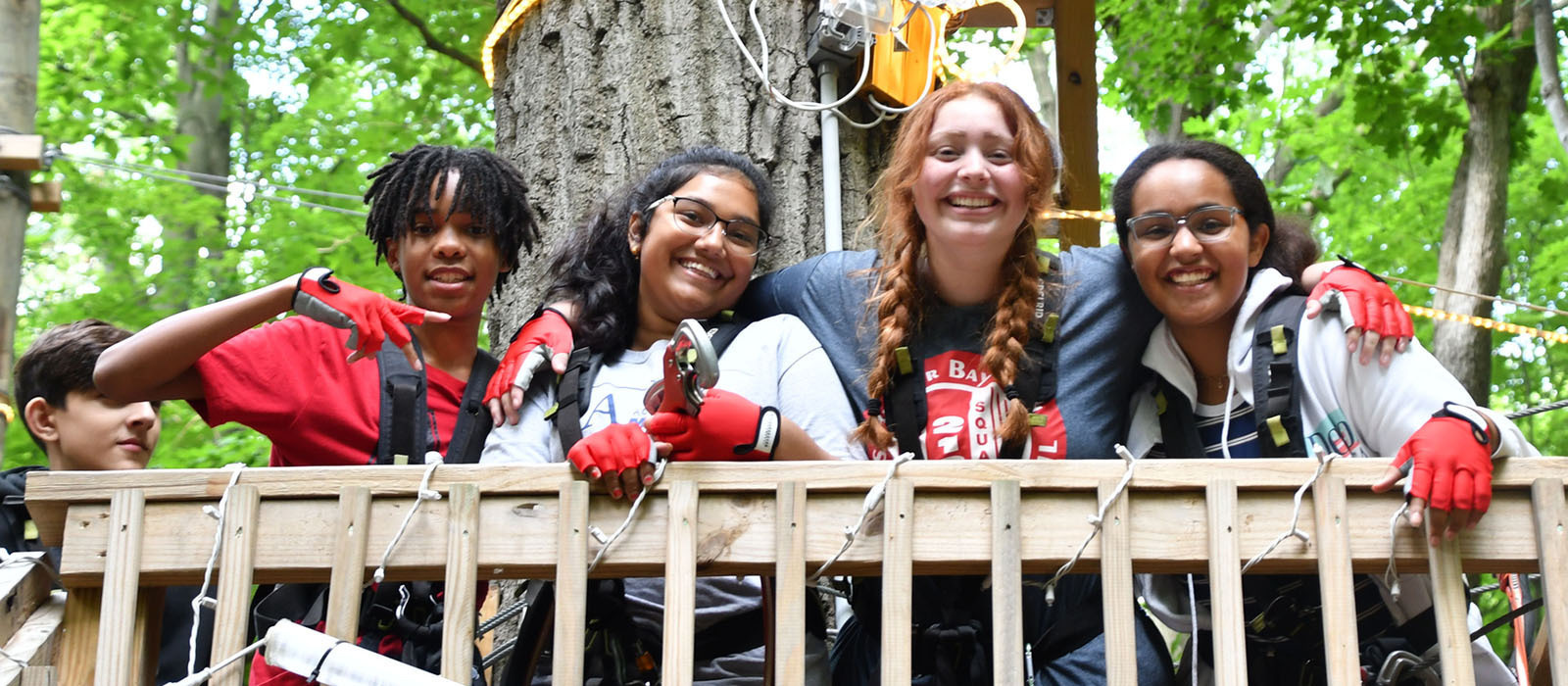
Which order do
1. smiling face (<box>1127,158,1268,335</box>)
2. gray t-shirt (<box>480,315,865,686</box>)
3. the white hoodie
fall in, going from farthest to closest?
smiling face (<box>1127,158,1268,335</box>) < gray t-shirt (<box>480,315,865,686</box>) < the white hoodie

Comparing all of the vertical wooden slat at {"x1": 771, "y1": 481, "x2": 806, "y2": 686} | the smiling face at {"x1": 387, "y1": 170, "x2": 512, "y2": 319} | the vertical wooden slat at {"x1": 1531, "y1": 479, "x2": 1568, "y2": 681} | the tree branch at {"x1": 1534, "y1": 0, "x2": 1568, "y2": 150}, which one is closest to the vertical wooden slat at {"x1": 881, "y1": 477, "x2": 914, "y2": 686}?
the vertical wooden slat at {"x1": 771, "y1": 481, "x2": 806, "y2": 686}

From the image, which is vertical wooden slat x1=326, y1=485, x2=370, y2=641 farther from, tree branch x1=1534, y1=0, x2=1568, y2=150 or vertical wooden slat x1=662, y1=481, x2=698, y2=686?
tree branch x1=1534, y1=0, x2=1568, y2=150

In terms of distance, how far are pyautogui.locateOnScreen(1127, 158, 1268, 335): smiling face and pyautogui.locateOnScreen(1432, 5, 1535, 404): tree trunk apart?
605cm

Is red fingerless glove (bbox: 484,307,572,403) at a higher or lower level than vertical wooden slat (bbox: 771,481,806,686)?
higher

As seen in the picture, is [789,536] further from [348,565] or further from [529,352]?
[529,352]

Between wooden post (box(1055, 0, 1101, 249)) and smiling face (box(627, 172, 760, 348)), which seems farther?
wooden post (box(1055, 0, 1101, 249))

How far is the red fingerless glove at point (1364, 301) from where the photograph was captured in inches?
98.9

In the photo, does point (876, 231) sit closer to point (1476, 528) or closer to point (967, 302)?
point (967, 302)

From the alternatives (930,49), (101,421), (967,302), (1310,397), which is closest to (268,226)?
(101,421)

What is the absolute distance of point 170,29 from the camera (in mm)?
8438

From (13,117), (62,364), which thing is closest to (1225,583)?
(62,364)

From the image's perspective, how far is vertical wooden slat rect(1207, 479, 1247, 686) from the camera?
212cm

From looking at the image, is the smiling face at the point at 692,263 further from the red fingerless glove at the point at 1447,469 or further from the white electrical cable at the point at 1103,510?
the red fingerless glove at the point at 1447,469

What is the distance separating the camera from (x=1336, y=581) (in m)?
2.13
